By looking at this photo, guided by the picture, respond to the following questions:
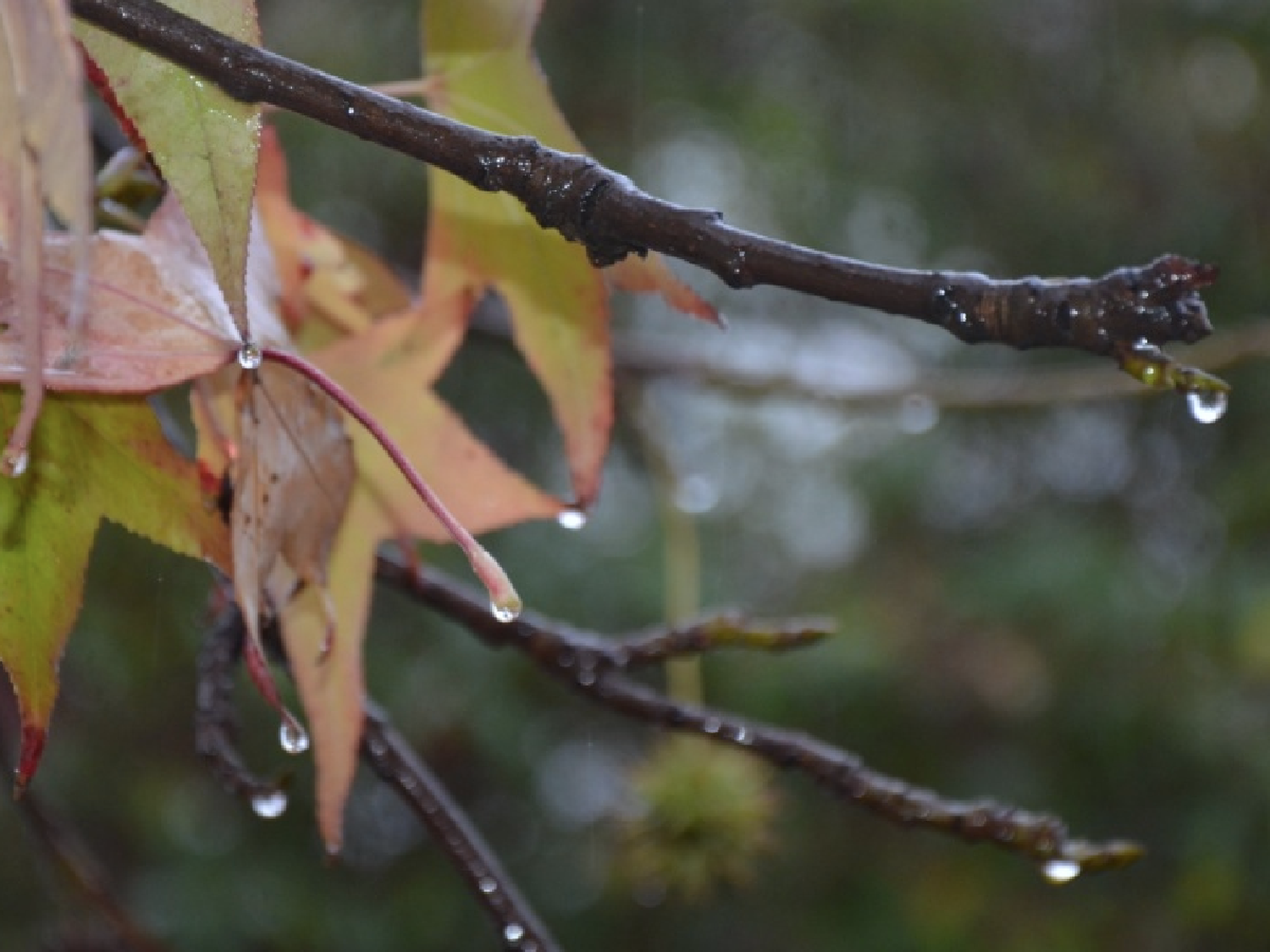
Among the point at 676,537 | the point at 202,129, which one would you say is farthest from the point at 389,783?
the point at 676,537

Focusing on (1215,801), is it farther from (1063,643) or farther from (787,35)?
(787,35)

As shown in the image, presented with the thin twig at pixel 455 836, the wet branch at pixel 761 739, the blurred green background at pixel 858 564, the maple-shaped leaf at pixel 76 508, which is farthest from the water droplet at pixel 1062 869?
the blurred green background at pixel 858 564

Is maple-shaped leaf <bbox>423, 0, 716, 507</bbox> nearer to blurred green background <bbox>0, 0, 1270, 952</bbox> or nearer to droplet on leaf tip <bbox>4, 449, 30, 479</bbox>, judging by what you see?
droplet on leaf tip <bbox>4, 449, 30, 479</bbox>

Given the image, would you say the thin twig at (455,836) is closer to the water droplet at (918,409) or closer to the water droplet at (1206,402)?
the water droplet at (1206,402)

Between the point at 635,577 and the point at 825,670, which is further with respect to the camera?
the point at 635,577

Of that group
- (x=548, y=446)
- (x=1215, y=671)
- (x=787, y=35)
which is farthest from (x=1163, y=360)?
(x=787, y=35)

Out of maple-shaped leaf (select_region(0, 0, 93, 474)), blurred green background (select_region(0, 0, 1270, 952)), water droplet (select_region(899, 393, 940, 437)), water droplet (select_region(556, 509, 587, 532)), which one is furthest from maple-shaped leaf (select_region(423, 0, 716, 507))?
blurred green background (select_region(0, 0, 1270, 952))

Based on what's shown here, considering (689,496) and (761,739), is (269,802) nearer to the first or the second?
(761,739)
